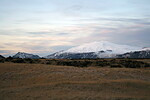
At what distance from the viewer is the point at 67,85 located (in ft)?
63.4

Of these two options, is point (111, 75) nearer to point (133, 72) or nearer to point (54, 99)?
point (133, 72)

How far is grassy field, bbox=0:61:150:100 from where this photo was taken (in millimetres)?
15969

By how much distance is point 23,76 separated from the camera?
78.5ft

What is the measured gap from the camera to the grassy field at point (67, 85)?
16.0 meters

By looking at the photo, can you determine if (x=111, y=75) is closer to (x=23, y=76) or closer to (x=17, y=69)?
(x=23, y=76)

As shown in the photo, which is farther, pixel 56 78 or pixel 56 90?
pixel 56 78

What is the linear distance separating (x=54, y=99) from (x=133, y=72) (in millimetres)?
16097

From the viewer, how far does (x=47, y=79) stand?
73.2 ft

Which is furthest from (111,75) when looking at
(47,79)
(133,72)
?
(47,79)

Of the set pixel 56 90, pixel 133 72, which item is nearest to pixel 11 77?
pixel 56 90

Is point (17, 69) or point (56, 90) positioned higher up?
point (17, 69)

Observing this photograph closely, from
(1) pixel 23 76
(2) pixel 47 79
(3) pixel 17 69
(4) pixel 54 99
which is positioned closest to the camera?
(4) pixel 54 99

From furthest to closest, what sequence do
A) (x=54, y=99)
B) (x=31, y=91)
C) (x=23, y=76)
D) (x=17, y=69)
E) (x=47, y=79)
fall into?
(x=17, y=69) < (x=23, y=76) < (x=47, y=79) < (x=31, y=91) < (x=54, y=99)

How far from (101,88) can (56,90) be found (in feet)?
14.6
